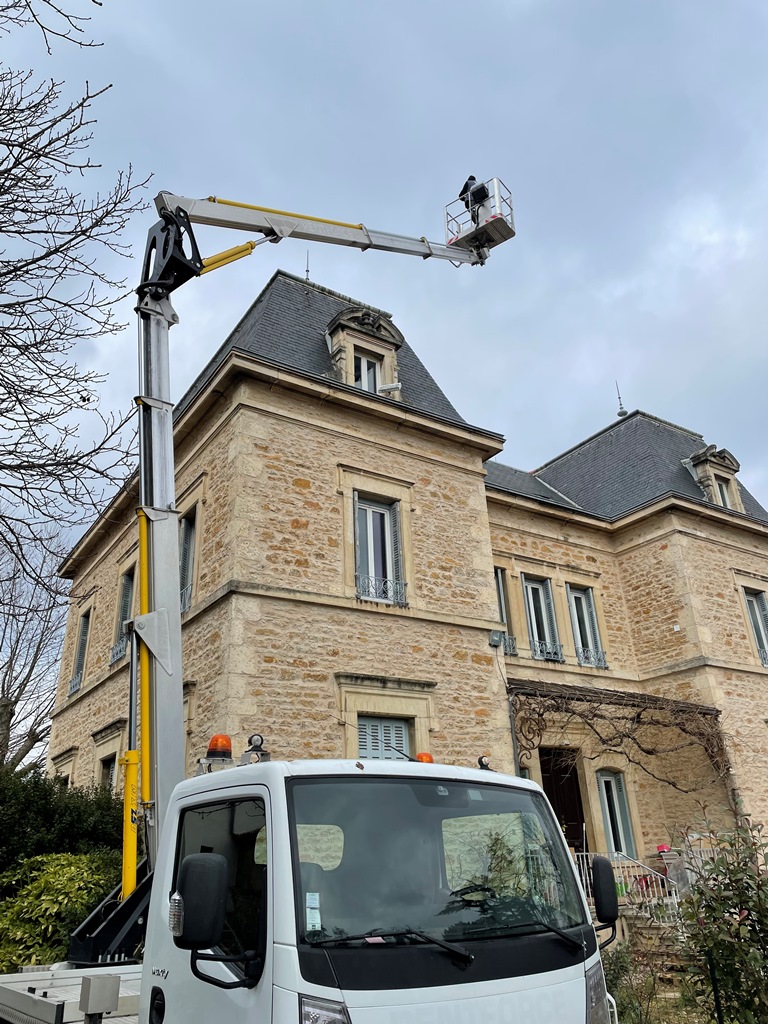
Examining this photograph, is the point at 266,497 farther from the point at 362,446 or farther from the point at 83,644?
the point at 83,644

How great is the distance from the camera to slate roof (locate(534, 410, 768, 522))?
54.8 feet

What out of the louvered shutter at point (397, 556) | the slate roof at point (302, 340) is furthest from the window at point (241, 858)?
the slate roof at point (302, 340)

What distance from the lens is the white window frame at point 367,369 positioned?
12.5 m

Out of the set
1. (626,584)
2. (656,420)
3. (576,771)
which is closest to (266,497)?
(576,771)

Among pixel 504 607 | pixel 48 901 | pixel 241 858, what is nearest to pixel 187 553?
pixel 48 901

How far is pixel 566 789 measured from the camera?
13312mm

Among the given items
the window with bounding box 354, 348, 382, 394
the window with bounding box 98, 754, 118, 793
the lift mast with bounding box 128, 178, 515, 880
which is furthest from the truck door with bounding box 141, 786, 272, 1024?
the window with bounding box 98, 754, 118, 793

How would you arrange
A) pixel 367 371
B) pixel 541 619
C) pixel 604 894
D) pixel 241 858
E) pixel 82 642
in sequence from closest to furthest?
pixel 241 858 < pixel 604 894 < pixel 367 371 < pixel 541 619 < pixel 82 642

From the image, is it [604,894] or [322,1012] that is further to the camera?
[604,894]

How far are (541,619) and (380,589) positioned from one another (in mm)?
4666

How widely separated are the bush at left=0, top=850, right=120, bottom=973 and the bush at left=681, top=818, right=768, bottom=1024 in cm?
533

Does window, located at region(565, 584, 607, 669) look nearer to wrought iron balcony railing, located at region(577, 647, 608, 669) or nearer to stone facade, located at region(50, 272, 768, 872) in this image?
wrought iron balcony railing, located at region(577, 647, 608, 669)

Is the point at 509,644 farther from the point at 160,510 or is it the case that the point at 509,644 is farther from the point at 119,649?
the point at 160,510

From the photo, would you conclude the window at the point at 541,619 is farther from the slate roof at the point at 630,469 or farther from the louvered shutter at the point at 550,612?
the slate roof at the point at 630,469
